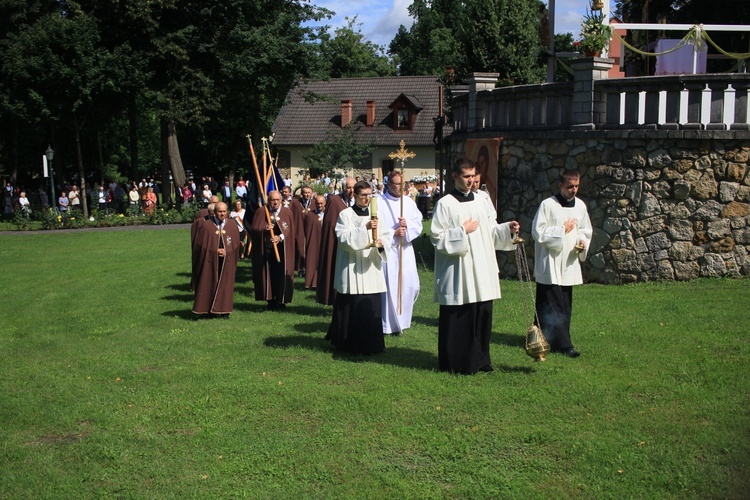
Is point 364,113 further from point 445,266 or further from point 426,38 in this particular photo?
point 445,266

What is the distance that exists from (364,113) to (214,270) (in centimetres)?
4527

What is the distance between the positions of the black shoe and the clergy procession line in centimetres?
2

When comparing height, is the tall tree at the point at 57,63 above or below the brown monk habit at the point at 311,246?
above

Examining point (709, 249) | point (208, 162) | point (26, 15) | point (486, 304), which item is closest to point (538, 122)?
point (709, 249)

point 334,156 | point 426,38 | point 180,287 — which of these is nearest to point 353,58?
point 426,38

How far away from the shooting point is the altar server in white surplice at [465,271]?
8531 millimetres

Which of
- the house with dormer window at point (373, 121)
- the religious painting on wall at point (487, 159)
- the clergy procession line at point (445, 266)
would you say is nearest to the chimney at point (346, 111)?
the house with dormer window at point (373, 121)

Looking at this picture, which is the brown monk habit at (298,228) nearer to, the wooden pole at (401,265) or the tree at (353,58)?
the wooden pole at (401,265)

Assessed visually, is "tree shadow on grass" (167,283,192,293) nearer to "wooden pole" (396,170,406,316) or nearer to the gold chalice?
"wooden pole" (396,170,406,316)

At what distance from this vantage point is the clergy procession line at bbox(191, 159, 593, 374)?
28.2 feet

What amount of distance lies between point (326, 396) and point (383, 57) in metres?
70.2

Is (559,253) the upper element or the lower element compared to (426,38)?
lower

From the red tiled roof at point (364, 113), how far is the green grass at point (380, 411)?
142 ft

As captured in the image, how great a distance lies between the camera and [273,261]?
1423 cm
